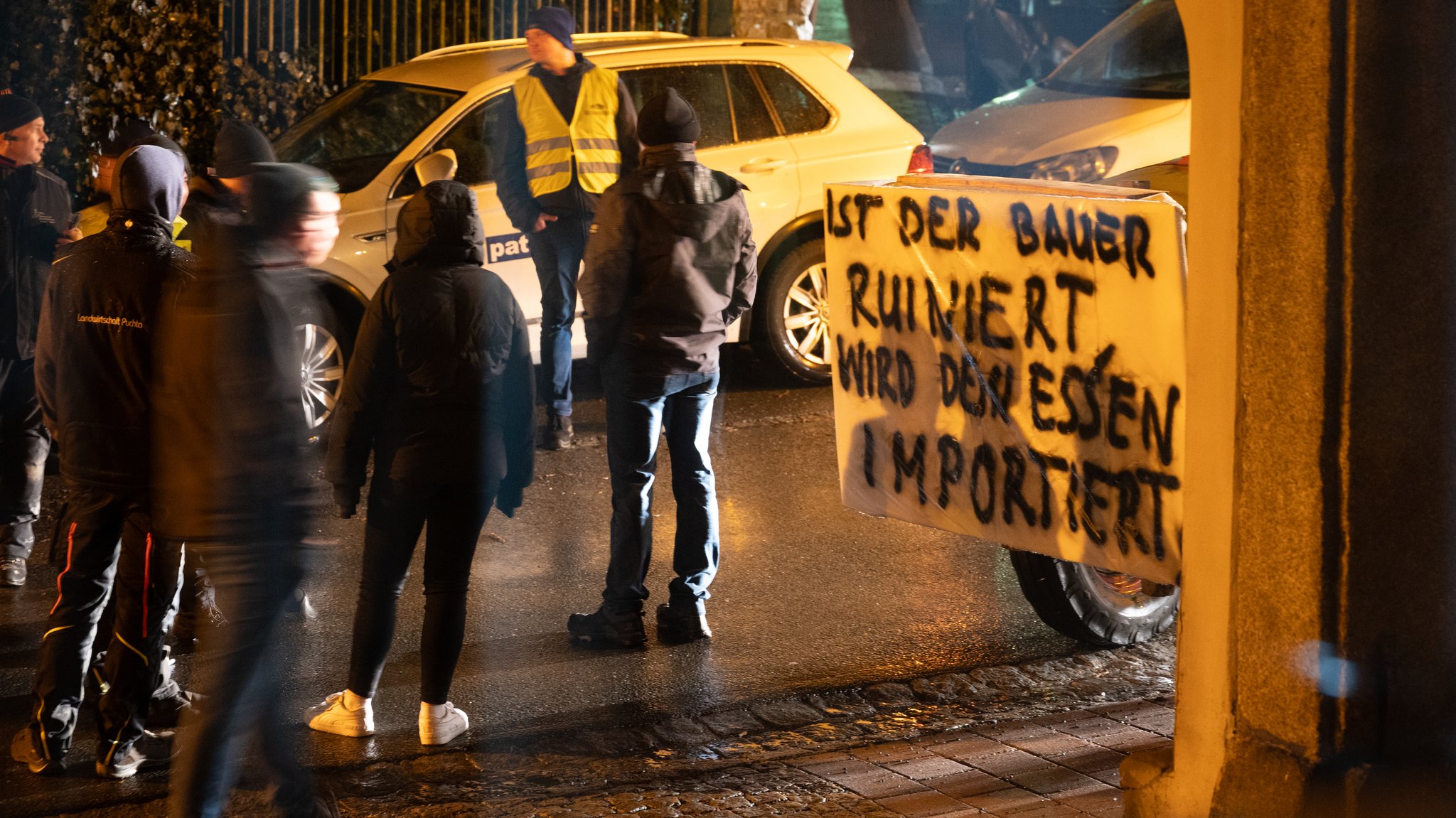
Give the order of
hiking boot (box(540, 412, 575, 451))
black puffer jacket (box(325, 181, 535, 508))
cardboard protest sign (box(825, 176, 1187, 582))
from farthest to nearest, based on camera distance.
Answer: hiking boot (box(540, 412, 575, 451)), black puffer jacket (box(325, 181, 535, 508)), cardboard protest sign (box(825, 176, 1187, 582))

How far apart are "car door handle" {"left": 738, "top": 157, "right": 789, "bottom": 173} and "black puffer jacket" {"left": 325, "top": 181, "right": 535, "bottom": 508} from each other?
16.4 ft

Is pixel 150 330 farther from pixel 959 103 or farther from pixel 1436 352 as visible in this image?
pixel 959 103

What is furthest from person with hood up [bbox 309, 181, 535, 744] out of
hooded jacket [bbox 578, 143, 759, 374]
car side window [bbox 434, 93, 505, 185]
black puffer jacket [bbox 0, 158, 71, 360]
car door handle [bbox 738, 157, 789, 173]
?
car door handle [bbox 738, 157, 789, 173]

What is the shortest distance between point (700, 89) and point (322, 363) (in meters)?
2.81

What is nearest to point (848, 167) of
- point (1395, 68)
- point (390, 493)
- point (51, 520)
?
point (51, 520)

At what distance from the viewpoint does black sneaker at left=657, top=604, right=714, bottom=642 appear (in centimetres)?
604

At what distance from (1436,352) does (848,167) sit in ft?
21.7

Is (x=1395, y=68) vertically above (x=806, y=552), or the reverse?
(x=1395, y=68)

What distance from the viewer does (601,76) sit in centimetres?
871

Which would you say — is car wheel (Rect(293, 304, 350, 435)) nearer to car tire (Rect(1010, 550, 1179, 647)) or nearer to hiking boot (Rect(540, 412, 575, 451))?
hiking boot (Rect(540, 412, 575, 451))

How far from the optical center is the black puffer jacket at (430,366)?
485 cm

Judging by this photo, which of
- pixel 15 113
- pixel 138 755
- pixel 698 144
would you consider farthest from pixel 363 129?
pixel 138 755

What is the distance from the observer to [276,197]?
13.3 feet

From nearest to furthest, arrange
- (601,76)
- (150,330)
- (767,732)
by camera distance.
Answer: (150,330), (767,732), (601,76)
